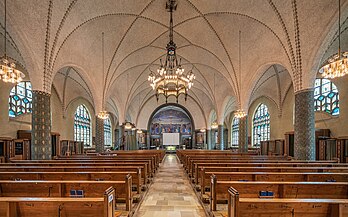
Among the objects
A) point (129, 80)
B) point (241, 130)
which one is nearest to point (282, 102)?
point (241, 130)

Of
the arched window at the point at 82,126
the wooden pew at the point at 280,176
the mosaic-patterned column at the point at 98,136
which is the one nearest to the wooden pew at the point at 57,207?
the wooden pew at the point at 280,176

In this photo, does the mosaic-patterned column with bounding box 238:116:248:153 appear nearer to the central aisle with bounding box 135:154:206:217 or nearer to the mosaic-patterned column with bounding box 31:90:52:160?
the central aisle with bounding box 135:154:206:217

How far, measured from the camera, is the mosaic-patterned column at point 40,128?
→ 9.72 m

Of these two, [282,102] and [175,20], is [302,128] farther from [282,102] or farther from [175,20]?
[282,102]

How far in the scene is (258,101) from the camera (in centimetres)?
2453

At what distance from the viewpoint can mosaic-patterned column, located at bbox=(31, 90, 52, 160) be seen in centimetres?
972

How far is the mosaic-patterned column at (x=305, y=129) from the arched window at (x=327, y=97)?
228 inches

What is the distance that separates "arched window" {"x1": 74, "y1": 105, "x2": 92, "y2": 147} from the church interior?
1.27 meters

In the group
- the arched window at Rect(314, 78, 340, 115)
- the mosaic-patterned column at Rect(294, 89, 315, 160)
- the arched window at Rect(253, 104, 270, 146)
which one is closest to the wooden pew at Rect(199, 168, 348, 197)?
the mosaic-patterned column at Rect(294, 89, 315, 160)

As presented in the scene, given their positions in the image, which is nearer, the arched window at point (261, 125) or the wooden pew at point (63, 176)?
the wooden pew at point (63, 176)

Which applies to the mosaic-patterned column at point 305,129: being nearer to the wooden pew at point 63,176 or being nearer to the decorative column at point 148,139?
the wooden pew at point 63,176

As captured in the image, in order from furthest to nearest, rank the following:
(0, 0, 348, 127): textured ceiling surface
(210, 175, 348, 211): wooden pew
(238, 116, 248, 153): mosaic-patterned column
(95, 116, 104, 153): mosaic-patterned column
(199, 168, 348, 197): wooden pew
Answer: (95, 116, 104, 153): mosaic-patterned column, (238, 116, 248, 153): mosaic-patterned column, (0, 0, 348, 127): textured ceiling surface, (199, 168, 348, 197): wooden pew, (210, 175, 348, 211): wooden pew

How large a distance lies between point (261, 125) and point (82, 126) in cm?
1946

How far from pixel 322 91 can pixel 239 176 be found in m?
13.8
